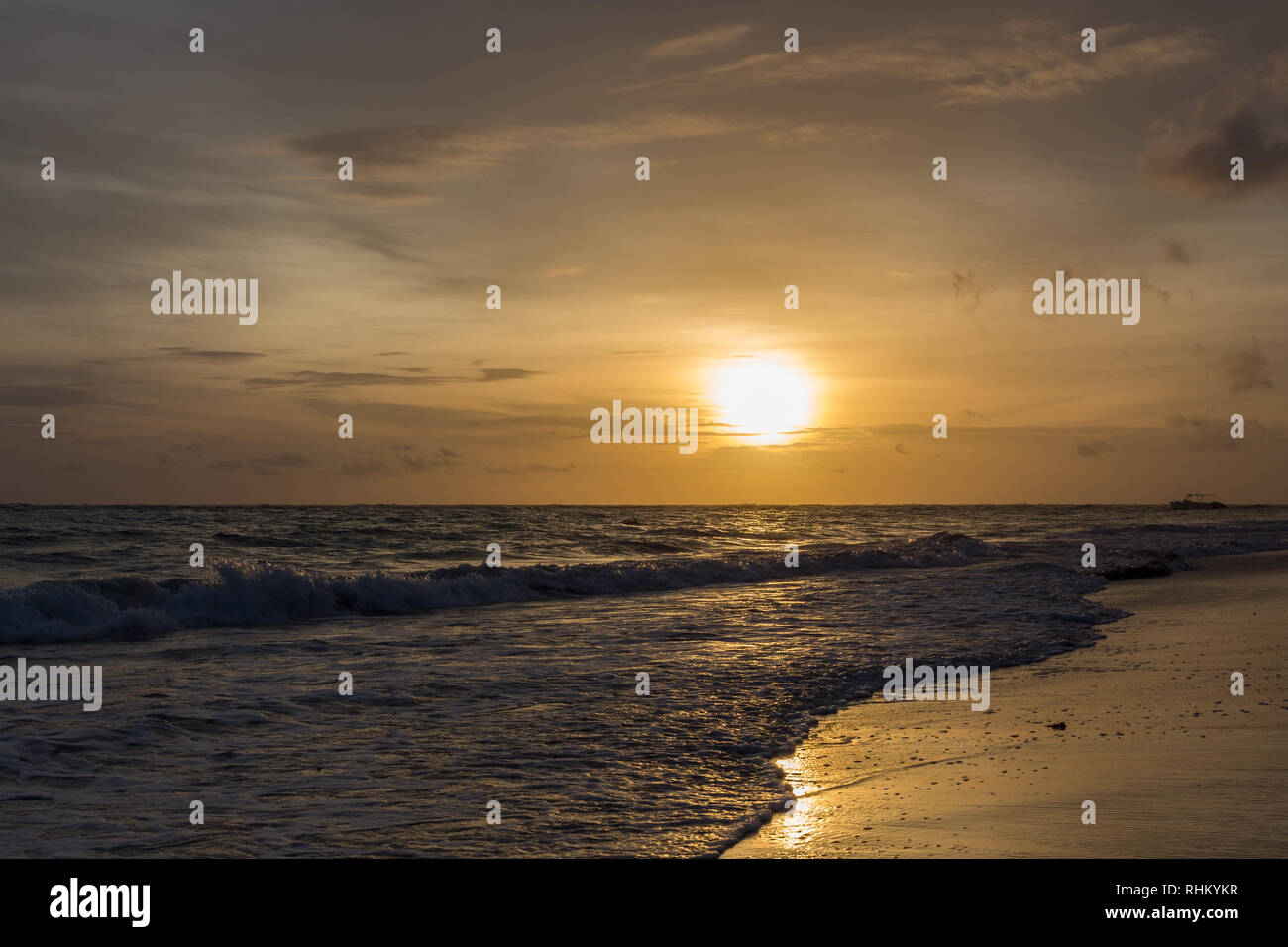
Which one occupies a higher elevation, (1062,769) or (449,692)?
(449,692)

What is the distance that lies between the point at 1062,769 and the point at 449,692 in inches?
289

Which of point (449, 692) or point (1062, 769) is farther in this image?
point (449, 692)

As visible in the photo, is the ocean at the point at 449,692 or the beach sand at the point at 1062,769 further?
the ocean at the point at 449,692

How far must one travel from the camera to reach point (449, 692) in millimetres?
12219

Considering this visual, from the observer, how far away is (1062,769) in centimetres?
828

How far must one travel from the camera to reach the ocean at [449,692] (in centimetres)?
710

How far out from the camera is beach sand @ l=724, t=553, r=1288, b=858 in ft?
21.2

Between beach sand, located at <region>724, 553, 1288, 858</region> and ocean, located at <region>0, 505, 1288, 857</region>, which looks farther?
ocean, located at <region>0, 505, 1288, 857</region>

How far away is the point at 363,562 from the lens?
35.2m

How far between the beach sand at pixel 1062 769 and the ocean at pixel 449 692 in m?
0.57

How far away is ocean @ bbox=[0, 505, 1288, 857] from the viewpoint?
7102 mm

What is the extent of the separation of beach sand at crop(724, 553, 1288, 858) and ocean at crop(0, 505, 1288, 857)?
22.3 inches

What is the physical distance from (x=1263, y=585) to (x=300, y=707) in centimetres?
2735
